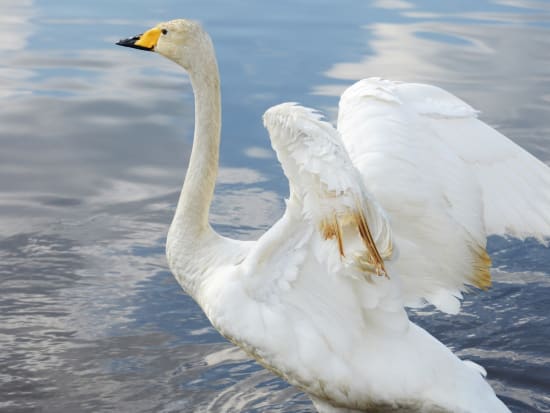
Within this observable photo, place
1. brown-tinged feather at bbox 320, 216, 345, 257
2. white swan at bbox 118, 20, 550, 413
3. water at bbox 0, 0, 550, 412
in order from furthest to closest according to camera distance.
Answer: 1. water at bbox 0, 0, 550, 412
2. white swan at bbox 118, 20, 550, 413
3. brown-tinged feather at bbox 320, 216, 345, 257

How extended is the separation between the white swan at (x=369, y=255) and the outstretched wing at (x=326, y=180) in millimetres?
117

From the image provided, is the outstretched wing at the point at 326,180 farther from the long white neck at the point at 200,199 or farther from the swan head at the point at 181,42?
the swan head at the point at 181,42

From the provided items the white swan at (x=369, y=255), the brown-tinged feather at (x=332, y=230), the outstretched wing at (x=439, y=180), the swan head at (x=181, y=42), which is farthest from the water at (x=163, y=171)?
the swan head at (x=181, y=42)

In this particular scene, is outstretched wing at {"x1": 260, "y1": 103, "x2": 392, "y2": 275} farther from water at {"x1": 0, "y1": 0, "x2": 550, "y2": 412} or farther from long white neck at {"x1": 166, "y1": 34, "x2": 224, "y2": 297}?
water at {"x1": 0, "y1": 0, "x2": 550, "y2": 412}

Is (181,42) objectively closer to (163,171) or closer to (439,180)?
(439,180)

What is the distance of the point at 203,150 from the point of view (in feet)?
19.9

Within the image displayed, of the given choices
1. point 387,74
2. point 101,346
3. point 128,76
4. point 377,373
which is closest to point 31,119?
point 128,76

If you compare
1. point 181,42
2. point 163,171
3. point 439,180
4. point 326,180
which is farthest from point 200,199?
point 163,171

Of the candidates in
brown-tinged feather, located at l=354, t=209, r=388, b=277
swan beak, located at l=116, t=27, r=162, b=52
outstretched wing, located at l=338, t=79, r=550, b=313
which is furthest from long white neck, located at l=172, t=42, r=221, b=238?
brown-tinged feather, located at l=354, t=209, r=388, b=277

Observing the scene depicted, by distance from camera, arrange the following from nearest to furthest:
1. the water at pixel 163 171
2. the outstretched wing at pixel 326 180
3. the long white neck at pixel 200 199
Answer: the outstretched wing at pixel 326 180 < the long white neck at pixel 200 199 < the water at pixel 163 171

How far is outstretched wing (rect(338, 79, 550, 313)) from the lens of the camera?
18.5ft

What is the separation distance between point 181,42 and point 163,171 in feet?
15.1

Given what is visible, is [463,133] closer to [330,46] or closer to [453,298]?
[453,298]

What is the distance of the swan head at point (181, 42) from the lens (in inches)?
235
